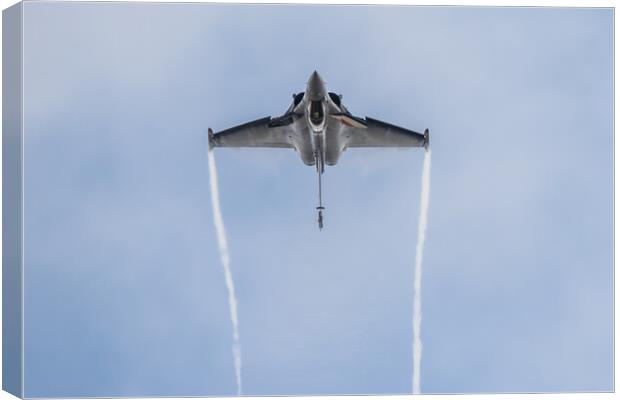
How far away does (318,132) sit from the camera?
2988 cm

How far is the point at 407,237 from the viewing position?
30922mm

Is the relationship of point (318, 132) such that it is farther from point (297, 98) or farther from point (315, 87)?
point (315, 87)

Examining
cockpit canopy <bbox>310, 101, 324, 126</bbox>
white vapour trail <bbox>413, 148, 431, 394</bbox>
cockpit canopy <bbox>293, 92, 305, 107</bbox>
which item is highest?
cockpit canopy <bbox>293, 92, 305, 107</bbox>

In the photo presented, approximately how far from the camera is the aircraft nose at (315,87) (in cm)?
2841

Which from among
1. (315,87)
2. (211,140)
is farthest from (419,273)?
(211,140)

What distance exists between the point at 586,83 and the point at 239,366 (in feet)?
37.8

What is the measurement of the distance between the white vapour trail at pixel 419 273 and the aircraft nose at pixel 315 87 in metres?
3.94

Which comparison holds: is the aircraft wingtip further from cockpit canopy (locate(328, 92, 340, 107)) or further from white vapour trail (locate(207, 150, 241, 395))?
cockpit canopy (locate(328, 92, 340, 107))

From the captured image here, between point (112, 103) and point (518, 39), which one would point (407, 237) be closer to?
point (518, 39)

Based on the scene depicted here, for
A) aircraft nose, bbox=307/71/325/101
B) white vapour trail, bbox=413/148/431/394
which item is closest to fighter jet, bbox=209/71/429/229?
aircraft nose, bbox=307/71/325/101

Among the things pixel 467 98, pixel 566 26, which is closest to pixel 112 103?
pixel 467 98

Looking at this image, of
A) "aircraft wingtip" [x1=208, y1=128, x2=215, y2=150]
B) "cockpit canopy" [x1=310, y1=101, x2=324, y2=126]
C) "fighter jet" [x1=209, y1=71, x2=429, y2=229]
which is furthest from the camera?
"aircraft wingtip" [x1=208, y1=128, x2=215, y2=150]

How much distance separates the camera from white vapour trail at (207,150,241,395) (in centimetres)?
2847

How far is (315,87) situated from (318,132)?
69.7 inches
